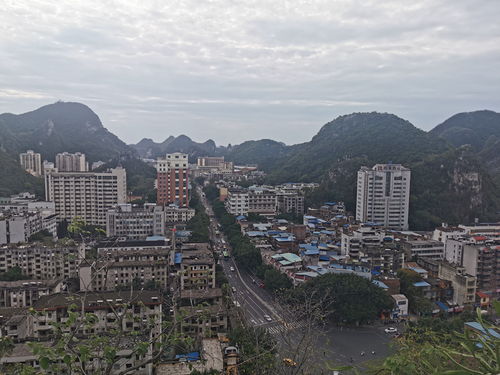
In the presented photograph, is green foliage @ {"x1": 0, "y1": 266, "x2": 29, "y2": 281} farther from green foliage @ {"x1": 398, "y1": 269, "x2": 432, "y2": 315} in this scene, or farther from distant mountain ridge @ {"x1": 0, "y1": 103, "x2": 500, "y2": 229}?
distant mountain ridge @ {"x1": 0, "y1": 103, "x2": 500, "y2": 229}

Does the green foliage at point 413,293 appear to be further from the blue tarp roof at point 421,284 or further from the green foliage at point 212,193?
the green foliage at point 212,193

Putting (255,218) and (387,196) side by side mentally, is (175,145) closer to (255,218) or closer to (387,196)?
A: (255,218)

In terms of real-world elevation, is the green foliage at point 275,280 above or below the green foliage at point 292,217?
below

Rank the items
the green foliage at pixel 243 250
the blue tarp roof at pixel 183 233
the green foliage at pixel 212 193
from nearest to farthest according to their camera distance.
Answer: the green foliage at pixel 243 250 < the blue tarp roof at pixel 183 233 < the green foliage at pixel 212 193

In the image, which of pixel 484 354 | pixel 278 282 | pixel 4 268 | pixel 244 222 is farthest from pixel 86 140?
pixel 484 354

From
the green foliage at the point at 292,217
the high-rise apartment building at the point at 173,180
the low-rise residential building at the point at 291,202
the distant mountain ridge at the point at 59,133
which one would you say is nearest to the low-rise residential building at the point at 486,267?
the green foliage at the point at 292,217

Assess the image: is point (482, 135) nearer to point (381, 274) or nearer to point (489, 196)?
point (489, 196)
